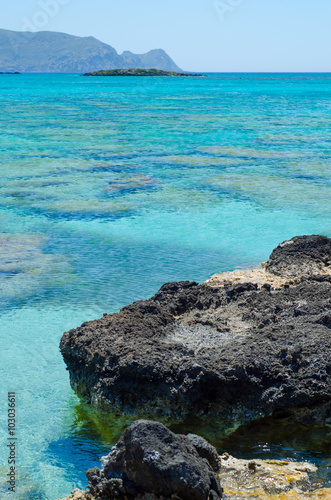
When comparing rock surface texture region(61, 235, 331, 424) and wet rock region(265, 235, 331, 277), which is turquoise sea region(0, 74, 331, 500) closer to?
rock surface texture region(61, 235, 331, 424)

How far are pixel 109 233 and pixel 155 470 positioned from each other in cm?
759

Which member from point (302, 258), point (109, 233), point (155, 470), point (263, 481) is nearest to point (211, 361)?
point (263, 481)

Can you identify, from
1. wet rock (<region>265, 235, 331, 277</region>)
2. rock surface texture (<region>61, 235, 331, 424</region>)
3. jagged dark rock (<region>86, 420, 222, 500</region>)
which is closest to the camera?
jagged dark rock (<region>86, 420, 222, 500</region>)

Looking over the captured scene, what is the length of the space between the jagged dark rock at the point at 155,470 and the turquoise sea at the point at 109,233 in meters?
0.67

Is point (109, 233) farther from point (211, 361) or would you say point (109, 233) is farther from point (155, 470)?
point (155, 470)

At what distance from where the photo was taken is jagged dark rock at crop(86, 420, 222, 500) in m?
3.36

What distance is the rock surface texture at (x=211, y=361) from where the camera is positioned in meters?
4.48

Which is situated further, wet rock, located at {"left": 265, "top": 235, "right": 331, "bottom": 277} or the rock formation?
wet rock, located at {"left": 265, "top": 235, "right": 331, "bottom": 277}

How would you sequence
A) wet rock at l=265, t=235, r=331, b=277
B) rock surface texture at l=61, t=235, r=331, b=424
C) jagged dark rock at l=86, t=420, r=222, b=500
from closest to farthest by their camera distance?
jagged dark rock at l=86, t=420, r=222, b=500 → rock surface texture at l=61, t=235, r=331, b=424 → wet rock at l=265, t=235, r=331, b=277

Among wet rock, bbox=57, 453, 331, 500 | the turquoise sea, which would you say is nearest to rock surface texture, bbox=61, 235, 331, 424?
the turquoise sea

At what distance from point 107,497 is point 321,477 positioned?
4.65ft

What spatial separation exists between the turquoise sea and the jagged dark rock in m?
0.67

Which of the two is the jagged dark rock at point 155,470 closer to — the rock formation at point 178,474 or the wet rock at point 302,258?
the rock formation at point 178,474

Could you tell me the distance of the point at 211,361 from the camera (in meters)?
4.60
